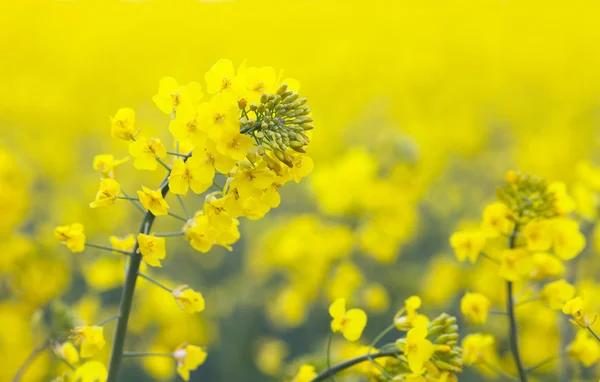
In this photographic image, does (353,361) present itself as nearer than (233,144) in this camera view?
No

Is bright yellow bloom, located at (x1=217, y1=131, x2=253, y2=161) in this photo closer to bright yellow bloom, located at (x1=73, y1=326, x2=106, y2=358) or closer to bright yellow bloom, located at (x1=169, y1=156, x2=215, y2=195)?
bright yellow bloom, located at (x1=169, y1=156, x2=215, y2=195)

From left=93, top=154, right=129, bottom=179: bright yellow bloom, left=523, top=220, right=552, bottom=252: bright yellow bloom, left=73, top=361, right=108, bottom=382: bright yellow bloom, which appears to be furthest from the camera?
left=523, top=220, right=552, bottom=252: bright yellow bloom

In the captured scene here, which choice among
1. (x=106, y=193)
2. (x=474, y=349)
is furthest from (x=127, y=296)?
(x=474, y=349)

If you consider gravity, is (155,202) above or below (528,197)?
below

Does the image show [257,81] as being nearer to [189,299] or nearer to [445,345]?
[189,299]

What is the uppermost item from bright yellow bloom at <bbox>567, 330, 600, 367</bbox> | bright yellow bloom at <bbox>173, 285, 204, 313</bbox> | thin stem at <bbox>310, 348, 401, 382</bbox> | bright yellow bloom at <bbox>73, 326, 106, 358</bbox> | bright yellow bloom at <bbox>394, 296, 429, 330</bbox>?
bright yellow bloom at <bbox>567, 330, 600, 367</bbox>

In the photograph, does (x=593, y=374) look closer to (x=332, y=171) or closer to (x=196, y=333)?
(x=332, y=171)

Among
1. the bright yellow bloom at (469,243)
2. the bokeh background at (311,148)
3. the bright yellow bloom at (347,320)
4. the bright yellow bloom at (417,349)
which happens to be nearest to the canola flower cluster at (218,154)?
the bright yellow bloom at (347,320)

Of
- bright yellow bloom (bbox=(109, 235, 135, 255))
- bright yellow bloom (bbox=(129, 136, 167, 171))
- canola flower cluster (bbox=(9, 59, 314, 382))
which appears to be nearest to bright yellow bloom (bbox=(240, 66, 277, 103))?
canola flower cluster (bbox=(9, 59, 314, 382))
